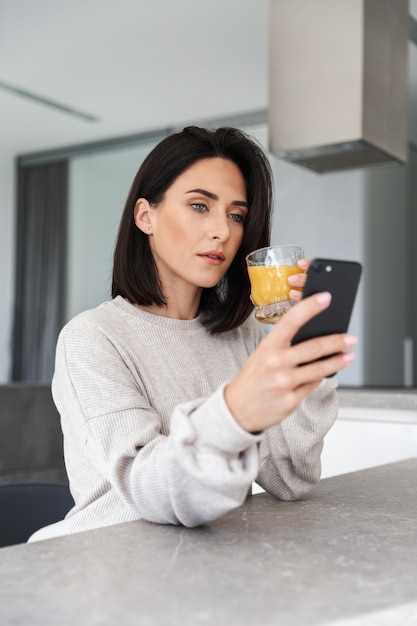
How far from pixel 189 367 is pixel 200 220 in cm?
27

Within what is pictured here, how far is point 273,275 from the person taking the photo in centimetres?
123

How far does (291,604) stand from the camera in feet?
2.25

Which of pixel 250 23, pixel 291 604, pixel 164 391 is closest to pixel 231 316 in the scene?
pixel 164 391

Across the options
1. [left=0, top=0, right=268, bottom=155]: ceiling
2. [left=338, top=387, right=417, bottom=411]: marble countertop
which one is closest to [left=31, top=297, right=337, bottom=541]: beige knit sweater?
[left=338, top=387, right=417, bottom=411]: marble countertop

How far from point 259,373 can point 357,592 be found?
0.25 metres

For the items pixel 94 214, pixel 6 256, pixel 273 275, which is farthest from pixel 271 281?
pixel 6 256

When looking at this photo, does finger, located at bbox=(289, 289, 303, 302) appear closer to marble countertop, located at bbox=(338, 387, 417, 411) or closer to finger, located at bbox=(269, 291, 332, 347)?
finger, located at bbox=(269, 291, 332, 347)

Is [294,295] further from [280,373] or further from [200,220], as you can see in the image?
[280,373]

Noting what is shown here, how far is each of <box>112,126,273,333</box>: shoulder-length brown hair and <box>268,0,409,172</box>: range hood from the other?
50.5 inches

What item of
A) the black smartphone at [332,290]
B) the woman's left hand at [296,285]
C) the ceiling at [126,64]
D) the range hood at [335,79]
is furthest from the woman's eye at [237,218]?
the ceiling at [126,64]

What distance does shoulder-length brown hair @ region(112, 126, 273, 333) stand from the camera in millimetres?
1435

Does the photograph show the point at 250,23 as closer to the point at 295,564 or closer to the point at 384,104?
the point at 384,104

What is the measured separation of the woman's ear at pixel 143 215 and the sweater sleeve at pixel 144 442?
11.4 inches

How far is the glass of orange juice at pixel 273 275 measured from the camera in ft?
3.97
